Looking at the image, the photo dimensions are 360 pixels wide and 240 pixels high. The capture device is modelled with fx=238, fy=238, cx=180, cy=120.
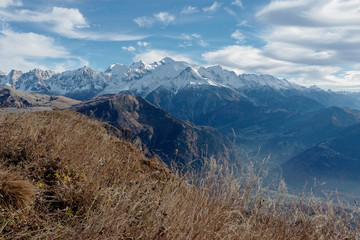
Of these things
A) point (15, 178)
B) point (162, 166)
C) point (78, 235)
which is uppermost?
point (15, 178)

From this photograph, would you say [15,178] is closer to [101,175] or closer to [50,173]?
[50,173]

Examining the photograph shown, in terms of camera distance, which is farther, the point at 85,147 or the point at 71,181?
the point at 85,147

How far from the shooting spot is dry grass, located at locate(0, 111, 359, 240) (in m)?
3.12

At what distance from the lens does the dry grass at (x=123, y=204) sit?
3117 mm

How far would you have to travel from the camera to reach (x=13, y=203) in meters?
3.31

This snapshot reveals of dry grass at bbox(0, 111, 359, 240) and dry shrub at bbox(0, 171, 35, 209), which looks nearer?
dry grass at bbox(0, 111, 359, 240)

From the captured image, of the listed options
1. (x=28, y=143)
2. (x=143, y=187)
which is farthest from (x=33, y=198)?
(x=28, y=143)

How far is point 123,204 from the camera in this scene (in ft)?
11.0

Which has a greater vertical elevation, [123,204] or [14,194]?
[14,194]

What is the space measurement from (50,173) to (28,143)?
4.30 ft

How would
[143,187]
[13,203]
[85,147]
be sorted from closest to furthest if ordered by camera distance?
1. [13,203]
2. [143,187]
3. [85,147]

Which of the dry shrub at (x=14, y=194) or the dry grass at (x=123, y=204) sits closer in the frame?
the dry grass at (x=123, y=204)

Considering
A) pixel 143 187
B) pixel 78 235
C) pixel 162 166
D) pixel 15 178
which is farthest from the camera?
pixel 162 166

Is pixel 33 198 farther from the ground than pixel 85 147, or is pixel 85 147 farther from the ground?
pixel 85 147
